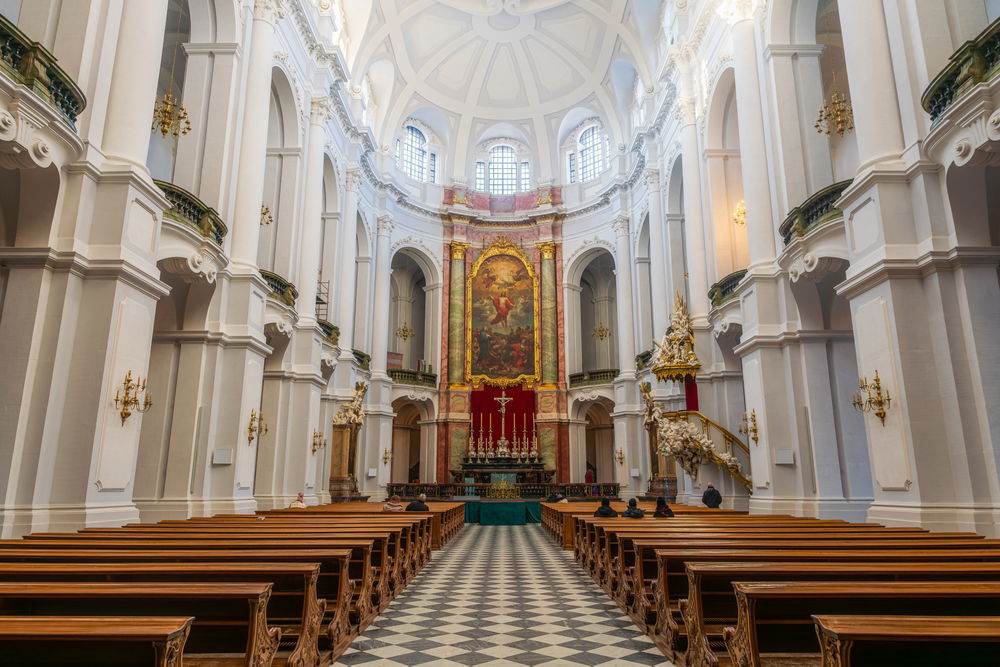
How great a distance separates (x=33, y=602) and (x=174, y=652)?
1294 millimetres

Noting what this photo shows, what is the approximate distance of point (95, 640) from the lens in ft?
7.69

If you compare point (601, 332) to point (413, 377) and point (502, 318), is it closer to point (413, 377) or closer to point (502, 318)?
point (502, 318)

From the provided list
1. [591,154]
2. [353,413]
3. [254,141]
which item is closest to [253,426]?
[254,141]

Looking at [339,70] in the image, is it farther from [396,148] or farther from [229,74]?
[396,148]

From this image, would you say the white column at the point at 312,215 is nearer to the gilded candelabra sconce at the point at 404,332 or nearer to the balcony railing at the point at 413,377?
the balcony railing at the point at 413,377

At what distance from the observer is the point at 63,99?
7.65 m

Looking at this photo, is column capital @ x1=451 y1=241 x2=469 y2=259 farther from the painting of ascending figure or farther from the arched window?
the arched window

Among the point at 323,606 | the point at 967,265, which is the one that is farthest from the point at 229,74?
the point at 967,265

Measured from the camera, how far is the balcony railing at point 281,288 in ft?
48.4

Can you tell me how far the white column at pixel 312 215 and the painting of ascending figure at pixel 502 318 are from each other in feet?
41.6

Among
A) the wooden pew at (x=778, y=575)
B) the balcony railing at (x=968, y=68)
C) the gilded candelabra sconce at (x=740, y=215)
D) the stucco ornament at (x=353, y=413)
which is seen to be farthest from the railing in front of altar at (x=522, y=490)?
the wooden pew at (x=778, y=575)

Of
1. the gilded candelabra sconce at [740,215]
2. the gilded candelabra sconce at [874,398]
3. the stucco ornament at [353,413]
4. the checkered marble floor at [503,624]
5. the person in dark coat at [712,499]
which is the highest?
the gilded candelabra sconce at [740,215]

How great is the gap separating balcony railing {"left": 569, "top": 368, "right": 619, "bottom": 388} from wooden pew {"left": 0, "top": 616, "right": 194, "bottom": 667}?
25.4 metres

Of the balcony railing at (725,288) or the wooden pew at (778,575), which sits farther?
the balcony railing at (725,288)
